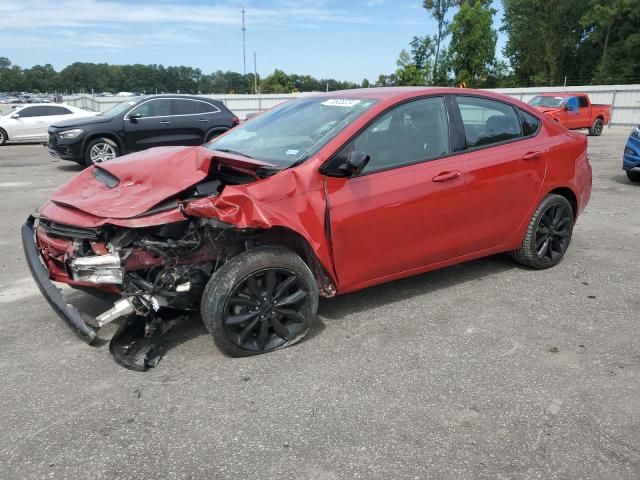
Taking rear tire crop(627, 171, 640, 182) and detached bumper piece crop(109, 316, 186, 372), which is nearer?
detached bumper piece crop(109, 316, 186, 372)

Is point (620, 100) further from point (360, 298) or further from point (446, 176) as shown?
point (360, 298)

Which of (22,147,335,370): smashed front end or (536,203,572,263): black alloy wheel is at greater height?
(22,147,335,370): smashed front end

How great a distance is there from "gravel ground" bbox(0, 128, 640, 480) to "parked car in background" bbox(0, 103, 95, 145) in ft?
49.1

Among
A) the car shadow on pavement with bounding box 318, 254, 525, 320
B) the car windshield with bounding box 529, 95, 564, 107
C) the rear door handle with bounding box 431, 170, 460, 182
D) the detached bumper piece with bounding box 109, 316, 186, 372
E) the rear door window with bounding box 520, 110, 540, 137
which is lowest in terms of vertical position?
the car shadow on pavement with bounding box 318, 254, 525, 320

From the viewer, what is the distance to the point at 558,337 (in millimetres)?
3707

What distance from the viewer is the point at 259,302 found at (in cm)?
340

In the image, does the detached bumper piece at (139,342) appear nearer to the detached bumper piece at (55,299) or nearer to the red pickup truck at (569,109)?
the detached bumper piece at (55,299)

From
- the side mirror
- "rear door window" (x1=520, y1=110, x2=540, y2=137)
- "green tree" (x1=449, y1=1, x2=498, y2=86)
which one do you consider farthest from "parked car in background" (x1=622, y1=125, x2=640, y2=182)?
"green tree" (x1=449, y1=1, x2=498, y2=86)

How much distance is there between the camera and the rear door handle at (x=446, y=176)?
4.00 metres

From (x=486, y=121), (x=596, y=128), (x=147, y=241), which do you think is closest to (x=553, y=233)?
(x=486, y=121)

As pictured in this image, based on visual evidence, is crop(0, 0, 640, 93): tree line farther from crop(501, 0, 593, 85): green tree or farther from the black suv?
the black suv

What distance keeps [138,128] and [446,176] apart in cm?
955

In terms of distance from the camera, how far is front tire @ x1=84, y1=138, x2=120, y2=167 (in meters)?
11.6

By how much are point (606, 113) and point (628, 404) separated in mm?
22504
